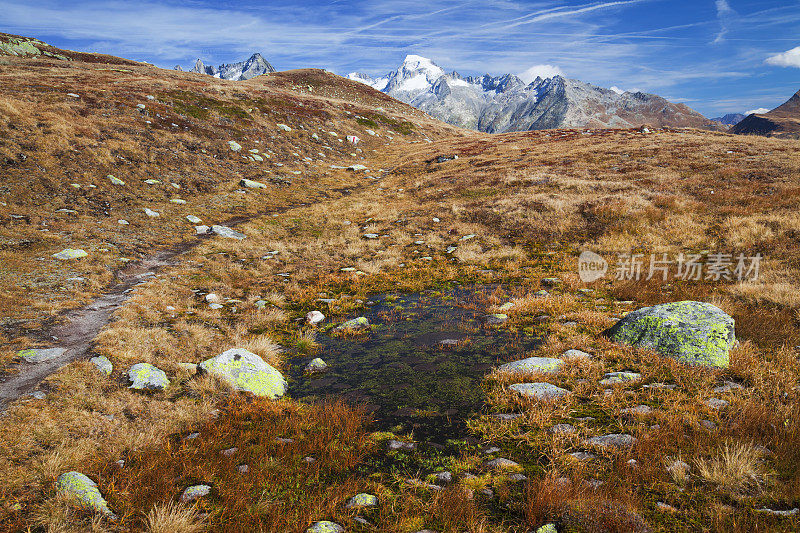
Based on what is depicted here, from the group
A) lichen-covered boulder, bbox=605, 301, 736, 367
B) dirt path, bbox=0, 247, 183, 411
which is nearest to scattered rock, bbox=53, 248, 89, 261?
dirt path, bbox=0, 247, 183, 411

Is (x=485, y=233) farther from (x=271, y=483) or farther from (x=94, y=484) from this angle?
(x=94, y=484)

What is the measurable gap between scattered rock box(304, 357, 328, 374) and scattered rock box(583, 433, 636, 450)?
18.6 feet

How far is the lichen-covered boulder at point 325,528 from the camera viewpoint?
13.3 feet

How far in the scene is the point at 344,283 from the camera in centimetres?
1413

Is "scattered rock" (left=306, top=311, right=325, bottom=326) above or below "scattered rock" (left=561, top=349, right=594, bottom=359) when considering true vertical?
below

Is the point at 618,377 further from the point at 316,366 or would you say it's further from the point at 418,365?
the point at 316,366

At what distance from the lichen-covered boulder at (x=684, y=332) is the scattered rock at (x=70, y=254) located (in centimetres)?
1783

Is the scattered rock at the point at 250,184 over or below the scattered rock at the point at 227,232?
over

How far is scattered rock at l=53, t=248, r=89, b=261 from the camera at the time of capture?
493 inches

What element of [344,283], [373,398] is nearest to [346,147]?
[344,283]

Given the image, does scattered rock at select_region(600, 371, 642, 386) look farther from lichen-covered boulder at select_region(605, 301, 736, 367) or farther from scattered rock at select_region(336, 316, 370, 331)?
→ scattered rock at select_region(336, 316, 370, 331)

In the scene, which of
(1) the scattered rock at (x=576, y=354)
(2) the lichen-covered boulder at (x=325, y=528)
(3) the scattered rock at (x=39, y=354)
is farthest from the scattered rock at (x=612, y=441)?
(3) the scattered rock at (x=39, y=354)

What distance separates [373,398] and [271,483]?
2.61 metres

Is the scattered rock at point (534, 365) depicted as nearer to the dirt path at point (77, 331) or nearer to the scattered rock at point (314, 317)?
the scattered rock at point (314, 317)
